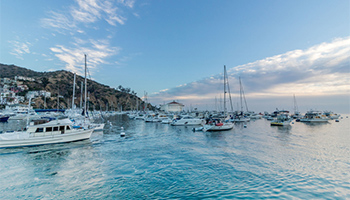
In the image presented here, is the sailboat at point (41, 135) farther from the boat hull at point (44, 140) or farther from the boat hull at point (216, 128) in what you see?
the boat hull at point (216, 128)

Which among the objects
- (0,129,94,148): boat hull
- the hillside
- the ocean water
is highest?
the hillside

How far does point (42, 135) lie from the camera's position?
18.4 m

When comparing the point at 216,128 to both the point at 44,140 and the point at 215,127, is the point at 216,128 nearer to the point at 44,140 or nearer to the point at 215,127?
the point at 215,127

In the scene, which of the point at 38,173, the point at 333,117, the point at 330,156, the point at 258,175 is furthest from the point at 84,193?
the point at 333,117

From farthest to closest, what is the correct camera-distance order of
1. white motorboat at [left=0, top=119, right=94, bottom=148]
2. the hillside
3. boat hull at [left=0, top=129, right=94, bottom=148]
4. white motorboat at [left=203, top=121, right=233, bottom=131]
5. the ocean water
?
the hillside → white motorboat at [left=203, top=121, right=233, bottom=131] → white motorboat at [left=0, top=119, right=94, bottom=148] → boat hull at [left=0, top=129, right=94, bottom=148] → the ocean water

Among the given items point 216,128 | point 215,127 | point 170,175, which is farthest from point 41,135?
point 216,128

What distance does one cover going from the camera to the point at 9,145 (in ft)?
56.0

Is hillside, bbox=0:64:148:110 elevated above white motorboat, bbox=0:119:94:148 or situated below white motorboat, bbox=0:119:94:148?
above

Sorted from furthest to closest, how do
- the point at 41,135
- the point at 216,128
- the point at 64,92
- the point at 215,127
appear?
the point at 64,92
the point at 216,128
the point at 215,127
the point at 41,135

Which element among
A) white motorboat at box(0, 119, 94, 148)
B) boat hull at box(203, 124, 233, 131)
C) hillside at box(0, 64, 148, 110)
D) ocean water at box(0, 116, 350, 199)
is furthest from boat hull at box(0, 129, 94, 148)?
hillside at box(0, 64, 148, 110)

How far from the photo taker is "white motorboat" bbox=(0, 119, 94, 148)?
56.6 feet

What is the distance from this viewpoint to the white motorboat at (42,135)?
56.6 feet

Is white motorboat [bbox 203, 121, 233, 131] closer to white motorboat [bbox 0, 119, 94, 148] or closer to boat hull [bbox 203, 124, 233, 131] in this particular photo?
boat hull [bbox 203, 124, 233, 131]

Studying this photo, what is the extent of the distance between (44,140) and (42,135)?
62 cm
